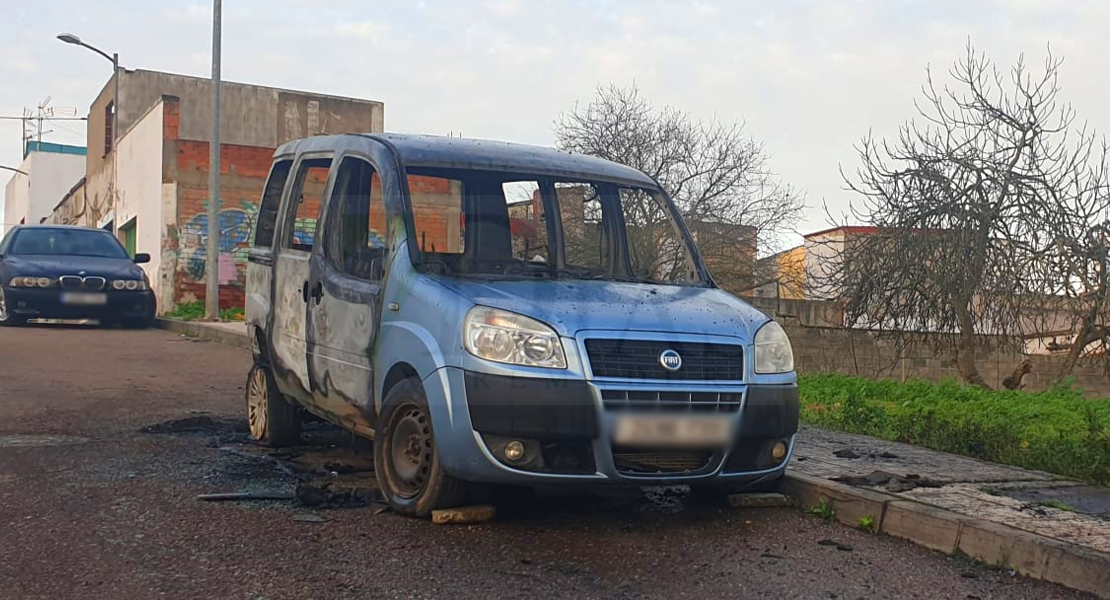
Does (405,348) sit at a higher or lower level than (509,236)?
lower

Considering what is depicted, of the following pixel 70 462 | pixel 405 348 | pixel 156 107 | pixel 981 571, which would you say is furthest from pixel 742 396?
pixel 156 107

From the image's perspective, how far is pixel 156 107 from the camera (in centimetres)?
2812

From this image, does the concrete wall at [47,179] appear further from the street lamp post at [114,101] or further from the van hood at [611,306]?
the van hood at [611,306]

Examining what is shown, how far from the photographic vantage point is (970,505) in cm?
529

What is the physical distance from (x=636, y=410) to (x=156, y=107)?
26240 mm

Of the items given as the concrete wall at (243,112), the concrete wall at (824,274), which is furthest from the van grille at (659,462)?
the concrete wall at (243,112)

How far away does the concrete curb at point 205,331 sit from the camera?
16281 millimetres

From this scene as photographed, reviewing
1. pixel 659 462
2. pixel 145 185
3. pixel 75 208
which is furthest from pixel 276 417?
pixel 75 208

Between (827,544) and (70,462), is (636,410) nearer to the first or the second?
(827,544)

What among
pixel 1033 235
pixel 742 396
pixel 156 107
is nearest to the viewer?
pixel 742 396

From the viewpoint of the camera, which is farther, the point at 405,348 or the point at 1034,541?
the point at 405,348

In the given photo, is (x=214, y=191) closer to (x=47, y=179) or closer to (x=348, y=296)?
(x=348, y=296)

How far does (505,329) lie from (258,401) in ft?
10.3

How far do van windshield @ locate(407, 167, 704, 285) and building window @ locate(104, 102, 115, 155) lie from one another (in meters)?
35.3
